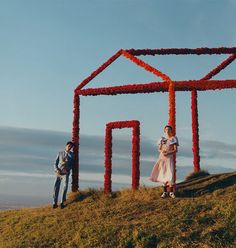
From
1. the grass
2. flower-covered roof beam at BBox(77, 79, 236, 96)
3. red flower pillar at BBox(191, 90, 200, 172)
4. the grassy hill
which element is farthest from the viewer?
red flower pillar at BBox(191, 90, 200, 172)

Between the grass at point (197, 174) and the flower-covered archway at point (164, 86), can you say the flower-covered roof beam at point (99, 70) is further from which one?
the grass at point (197, 174)

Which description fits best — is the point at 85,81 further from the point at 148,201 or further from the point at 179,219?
the point at 179,219

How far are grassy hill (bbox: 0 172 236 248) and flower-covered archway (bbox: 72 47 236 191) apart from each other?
1.85 meters

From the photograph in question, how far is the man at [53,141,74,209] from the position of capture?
15.9 metres

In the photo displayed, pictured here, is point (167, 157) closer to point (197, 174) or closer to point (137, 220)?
point (197, 174)

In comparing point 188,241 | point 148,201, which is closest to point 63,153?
point 148,201

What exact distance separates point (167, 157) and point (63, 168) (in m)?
3.50

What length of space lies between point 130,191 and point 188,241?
508 centimetres

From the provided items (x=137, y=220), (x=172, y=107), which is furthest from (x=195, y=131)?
(x=137, y=220)

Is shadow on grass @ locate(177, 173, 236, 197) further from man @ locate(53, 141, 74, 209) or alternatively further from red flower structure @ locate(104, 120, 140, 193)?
man @ locate(53, 141, 74, 209)

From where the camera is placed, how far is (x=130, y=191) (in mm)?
15852

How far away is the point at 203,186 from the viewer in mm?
15375

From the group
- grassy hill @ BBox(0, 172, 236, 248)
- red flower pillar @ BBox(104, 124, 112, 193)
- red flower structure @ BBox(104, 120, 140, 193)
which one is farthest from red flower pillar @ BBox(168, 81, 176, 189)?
red flower pillar @ BBox(104, 124, 112, 193)

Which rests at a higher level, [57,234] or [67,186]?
[67,186]
